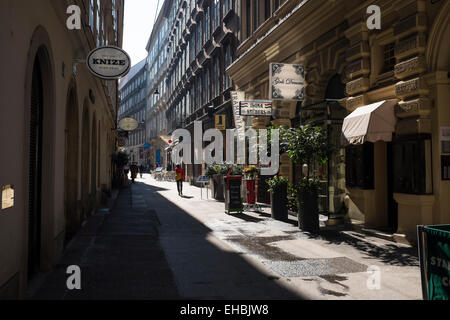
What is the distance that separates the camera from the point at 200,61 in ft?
107

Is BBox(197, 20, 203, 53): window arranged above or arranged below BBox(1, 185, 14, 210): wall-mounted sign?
above

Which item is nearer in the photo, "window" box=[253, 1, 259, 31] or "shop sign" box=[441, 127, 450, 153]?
"shop sign" box=[441, 127, 450, 153]

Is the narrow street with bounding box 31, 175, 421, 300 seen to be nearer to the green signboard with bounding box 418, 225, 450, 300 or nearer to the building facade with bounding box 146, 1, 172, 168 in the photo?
the green signboard with bounding box 418, 225, 450, 300

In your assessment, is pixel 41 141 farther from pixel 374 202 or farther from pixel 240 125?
pixel 240 125

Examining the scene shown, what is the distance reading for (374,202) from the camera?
33.8ft

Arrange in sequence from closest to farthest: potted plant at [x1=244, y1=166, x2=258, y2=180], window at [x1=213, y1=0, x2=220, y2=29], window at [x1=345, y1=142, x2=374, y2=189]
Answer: window at [x1=345, y1=142, x2=374, y2=189]
potted plant at [x1=244, y1=166, x2=258, y2=180]
window at [x1=213, y1=0, x2=220, y2=29]

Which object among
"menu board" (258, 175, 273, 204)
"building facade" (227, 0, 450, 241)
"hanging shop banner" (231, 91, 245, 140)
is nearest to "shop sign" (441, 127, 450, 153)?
"building facade" (227, 0, 450, 241)

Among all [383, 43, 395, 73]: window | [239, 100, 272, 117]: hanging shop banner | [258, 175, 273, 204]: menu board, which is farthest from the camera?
[258, 175, 273, 204]: menu board

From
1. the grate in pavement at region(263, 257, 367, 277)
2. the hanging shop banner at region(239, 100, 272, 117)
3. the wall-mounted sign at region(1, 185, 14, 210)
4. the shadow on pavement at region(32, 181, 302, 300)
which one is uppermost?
the hanging shop banner at region(239, 100, 272, 117)

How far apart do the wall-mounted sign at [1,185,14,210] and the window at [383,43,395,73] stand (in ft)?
28.3

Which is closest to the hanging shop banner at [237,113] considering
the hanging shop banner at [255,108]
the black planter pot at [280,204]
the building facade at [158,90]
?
the hanging shop banner at [255,108]

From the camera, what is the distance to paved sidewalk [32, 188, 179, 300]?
5391mm

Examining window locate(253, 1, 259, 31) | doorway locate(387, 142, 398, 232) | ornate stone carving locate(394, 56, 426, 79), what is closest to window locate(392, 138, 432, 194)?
doorway locate(387, 142, 398, 232)
